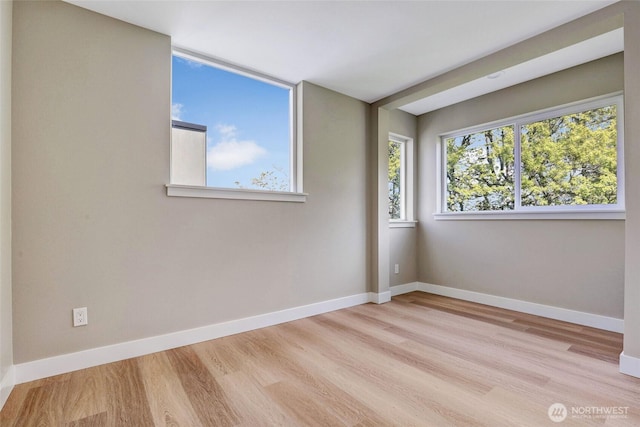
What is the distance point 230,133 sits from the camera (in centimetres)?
276

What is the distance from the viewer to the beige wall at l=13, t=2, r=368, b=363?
1.83 m

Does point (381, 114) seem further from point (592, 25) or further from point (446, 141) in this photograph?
point (592, 25)

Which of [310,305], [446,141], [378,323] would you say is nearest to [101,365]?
[310,305]

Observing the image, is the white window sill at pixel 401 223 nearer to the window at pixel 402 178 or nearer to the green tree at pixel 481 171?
the window at pixel 402 178

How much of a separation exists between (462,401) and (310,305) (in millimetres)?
1698

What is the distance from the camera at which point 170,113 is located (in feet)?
7.55

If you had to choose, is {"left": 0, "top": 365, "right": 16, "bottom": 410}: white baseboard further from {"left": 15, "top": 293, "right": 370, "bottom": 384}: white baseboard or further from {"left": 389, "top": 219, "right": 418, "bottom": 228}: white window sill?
{"left": 389, "top": 219, "right": 418, "bottom": 228}: white window sill

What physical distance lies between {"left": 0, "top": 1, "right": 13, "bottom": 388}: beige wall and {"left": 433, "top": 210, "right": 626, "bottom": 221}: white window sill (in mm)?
3907

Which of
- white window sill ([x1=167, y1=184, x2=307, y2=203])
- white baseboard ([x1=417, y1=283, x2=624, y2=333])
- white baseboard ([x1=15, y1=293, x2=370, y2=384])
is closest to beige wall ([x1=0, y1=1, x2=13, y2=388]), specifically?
white baseboard ([x1=15, y1=293, x2=370, y2=384])

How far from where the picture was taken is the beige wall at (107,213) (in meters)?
1.83

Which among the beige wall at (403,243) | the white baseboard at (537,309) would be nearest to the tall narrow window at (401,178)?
the beige wall at (403,243)

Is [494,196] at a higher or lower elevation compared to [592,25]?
lower

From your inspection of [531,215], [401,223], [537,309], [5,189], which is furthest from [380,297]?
[5,189]

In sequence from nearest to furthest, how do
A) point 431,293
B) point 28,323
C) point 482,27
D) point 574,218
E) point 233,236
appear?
point 28,323 < point 482,27 < point 233,236 < point 574,218 < point 431,293
